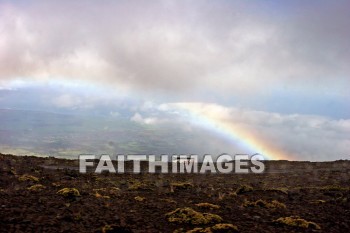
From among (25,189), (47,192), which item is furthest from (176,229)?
(25,189)

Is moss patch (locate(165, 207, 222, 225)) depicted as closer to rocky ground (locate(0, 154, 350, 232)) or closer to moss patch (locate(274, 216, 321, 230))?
rocky ground (locate(0, 154, 350, 232))

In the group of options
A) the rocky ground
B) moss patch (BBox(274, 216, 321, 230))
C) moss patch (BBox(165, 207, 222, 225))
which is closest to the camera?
the rocky ground

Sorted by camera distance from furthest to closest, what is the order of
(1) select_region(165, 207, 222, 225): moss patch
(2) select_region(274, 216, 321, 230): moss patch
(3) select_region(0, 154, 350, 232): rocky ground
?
(1) select_region(165, 207, 222, 225): moss patch < (2) select_region(274, 216, 321, 230): moss patch < (3) select_region(0, 154, 350, 232): rocky ground

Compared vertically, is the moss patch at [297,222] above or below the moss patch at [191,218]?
below

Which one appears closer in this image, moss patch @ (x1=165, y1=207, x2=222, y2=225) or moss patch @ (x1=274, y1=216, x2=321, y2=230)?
moss patch @ (x1=274, y1=216, x2=321, y2=230)

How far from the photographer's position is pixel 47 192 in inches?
860

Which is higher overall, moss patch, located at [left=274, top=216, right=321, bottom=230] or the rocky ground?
the rocky ground

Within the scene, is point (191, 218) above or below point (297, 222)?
above

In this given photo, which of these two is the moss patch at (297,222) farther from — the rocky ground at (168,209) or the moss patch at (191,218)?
the moss patch at (191,218)

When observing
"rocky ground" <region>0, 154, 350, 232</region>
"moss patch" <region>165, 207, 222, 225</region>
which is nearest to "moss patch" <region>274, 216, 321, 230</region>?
"rocky ground" <region>0, 154, 350, 232</region>

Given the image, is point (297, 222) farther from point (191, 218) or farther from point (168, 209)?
point (168, 209)

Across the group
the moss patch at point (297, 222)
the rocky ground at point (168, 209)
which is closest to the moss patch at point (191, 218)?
the rocky ground at point (168, 209)

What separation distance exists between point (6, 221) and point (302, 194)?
18.7 metres

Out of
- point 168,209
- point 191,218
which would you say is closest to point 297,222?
point 191,218
